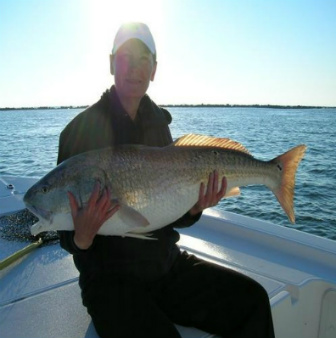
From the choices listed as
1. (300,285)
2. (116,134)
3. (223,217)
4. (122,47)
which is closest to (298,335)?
(300,285)

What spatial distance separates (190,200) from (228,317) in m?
0.89

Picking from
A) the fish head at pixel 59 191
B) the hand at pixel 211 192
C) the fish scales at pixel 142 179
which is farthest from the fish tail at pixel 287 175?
the fish head at pixel 59 191

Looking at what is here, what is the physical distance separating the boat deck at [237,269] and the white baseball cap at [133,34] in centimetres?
212

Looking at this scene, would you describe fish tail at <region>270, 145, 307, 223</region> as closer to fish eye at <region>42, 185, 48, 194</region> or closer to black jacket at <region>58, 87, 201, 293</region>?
black jacket at <region>58, 87, 201, 293</region>

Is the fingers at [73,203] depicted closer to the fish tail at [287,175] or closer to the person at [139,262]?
the person at [139,262]

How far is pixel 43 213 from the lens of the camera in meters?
2.70

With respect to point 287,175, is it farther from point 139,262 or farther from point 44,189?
point 44,189

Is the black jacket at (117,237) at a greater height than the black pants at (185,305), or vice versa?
the black jacket at (117,237)

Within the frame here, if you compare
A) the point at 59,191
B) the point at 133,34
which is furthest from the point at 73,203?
the point at 133,34

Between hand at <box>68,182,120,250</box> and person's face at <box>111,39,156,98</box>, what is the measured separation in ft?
3.01

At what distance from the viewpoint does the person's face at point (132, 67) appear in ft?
10.0

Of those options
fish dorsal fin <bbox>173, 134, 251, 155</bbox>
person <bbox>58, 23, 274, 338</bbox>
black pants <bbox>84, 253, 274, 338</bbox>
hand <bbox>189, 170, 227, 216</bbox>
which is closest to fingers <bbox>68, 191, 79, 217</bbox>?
person <bbox>58, 23, 274, 338</bbox>

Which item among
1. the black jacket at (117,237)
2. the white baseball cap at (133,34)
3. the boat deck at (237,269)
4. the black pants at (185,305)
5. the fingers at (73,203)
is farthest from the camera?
the white baseball cap at (133,34)

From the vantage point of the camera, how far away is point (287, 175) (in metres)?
3.23
